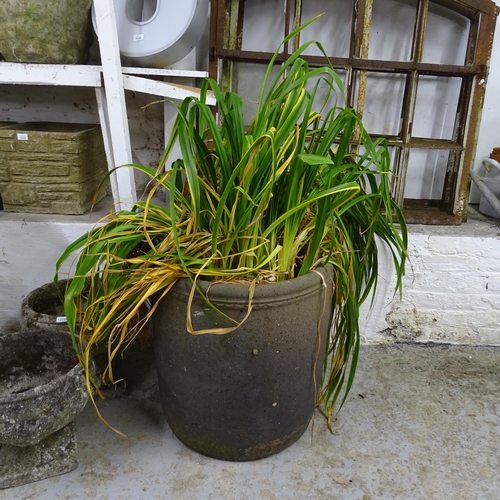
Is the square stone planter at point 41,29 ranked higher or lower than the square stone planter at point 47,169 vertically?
higher

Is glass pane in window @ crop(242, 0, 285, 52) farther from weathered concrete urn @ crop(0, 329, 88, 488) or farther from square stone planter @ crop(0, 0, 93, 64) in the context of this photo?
weathered concrete urn @ crop(0, 329, 88, 488)

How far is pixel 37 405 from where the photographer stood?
1044 millimetres

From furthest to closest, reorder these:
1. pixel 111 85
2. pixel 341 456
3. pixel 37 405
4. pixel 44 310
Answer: pixel 44 310
pixel 111 85
pixel 341 456
pixel 37 405

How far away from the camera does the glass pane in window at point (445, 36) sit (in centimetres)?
183

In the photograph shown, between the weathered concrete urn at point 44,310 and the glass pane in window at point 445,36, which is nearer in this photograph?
the weathered concrete urn at point 44,310

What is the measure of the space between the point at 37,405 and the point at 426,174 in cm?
166

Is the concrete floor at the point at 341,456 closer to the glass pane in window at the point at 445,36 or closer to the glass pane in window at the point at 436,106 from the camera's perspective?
the glass pane in window at the point at 436,106

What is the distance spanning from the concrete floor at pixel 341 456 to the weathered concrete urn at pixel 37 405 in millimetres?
47

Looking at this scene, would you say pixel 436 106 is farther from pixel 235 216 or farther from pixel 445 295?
pixel 235 216

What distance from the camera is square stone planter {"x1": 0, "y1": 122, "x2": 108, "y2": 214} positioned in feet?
5.28

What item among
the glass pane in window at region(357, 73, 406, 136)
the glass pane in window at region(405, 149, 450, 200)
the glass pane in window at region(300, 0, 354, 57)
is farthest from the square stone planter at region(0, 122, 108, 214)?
the glass pane in window at region(405, 149, 450, 200)

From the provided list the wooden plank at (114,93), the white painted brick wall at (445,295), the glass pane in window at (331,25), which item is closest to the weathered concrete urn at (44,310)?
the wooden plank at (114,93)

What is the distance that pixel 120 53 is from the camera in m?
1.56

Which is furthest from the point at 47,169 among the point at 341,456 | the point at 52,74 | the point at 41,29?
the point at 341,456
